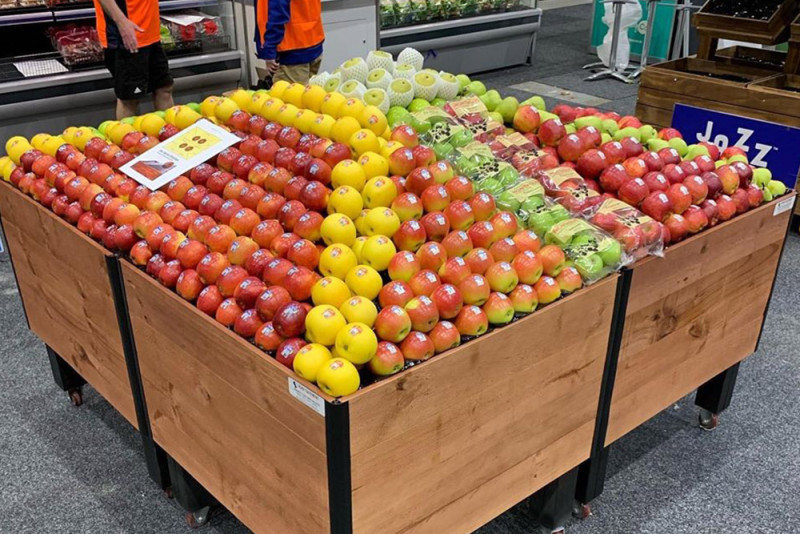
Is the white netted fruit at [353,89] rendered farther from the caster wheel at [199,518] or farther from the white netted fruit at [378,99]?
the caster wheel at [199,518]

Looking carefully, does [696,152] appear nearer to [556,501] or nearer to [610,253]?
[610,253]

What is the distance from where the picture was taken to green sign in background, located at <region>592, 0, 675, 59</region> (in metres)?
8.17

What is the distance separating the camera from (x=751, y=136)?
4.33m

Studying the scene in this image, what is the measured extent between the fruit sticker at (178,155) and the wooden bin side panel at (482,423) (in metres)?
Answer: 1.11

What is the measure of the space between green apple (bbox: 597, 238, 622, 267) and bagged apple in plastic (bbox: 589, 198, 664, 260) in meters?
0.05

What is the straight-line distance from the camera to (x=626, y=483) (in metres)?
2.54

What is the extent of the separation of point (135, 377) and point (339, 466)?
996 millimetres

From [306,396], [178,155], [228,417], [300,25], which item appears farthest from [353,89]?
[300,25]

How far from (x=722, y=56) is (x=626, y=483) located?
379cm

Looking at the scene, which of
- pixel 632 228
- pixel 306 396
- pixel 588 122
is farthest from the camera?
pixel 588 122

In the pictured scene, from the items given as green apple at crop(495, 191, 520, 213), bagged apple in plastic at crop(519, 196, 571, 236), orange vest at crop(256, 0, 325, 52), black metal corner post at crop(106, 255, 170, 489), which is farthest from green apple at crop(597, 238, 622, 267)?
orange vest at crop(256, 0, 325, 52)

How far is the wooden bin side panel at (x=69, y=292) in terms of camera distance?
227 cm

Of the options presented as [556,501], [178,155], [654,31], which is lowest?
[556,501]

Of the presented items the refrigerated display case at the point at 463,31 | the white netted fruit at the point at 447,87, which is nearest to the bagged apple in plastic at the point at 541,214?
the white netted fruit at the point at 447,87
